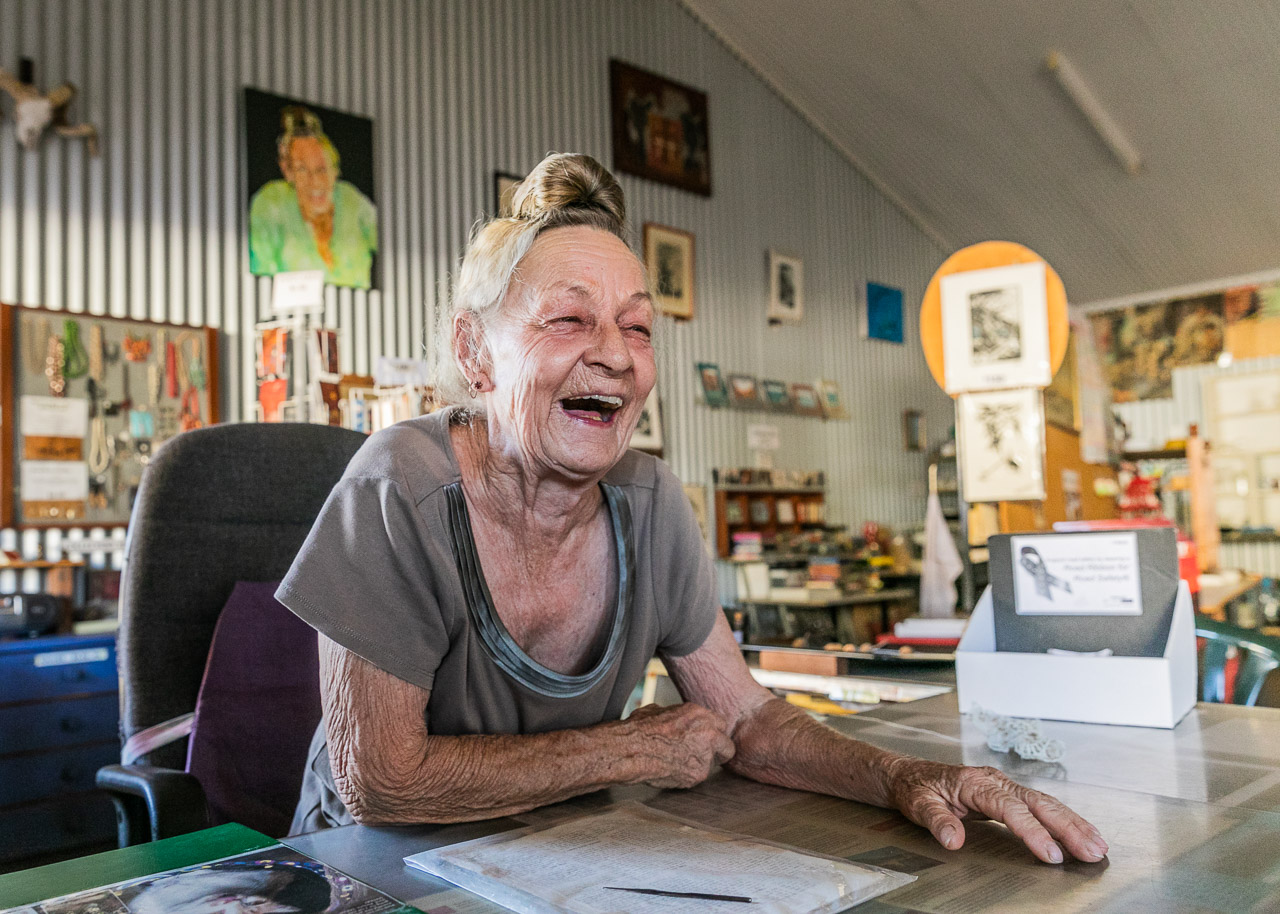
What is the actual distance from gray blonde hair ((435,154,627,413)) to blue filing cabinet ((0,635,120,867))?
10.2ft

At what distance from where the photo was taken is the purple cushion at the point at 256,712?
1583 mm

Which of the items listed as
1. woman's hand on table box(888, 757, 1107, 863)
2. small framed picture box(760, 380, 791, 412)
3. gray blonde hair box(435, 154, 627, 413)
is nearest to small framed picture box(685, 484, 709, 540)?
small framed picture box(760, 380, 791, 412)

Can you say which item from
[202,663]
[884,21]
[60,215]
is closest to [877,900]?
[202,663]

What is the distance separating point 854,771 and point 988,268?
2523 millimetres

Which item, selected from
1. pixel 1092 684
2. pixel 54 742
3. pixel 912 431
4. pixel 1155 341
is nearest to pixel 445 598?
pixel 1092 684

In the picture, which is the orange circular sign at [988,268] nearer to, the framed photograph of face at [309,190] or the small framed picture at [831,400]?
the framed photograph of face at [309,190]

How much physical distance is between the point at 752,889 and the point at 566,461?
0.59 m

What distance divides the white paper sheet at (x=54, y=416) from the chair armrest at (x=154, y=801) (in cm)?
356

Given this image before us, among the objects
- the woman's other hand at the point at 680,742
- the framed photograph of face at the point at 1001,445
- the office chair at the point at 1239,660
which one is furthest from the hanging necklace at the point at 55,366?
the office chair at the point at 1239,660

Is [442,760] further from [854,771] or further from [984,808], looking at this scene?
[984,808]

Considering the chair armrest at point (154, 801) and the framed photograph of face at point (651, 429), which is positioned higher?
the framed photograph of face at point (651, 429)

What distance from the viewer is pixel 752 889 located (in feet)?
2.52

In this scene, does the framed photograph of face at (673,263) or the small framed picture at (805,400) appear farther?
the small framed picture at (805,400)

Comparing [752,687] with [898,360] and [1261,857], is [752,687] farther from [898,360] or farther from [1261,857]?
[898,360]
